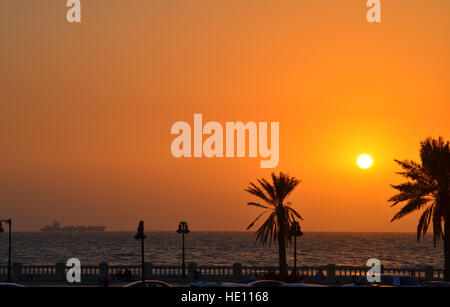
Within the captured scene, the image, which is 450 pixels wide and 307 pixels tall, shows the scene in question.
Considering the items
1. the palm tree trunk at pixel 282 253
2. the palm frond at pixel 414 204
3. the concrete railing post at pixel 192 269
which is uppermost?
the palm frond at pixel 414 204

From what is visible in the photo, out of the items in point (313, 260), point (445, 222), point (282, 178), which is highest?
point (282, 178)

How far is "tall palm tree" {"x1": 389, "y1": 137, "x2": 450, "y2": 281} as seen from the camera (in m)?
39.0

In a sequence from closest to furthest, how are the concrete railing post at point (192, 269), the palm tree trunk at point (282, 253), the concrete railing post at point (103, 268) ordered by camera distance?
1. the palm tree trunk at point (282, 253)
2. the concrete railing post at point (103, 268)
3. the concrete railing post at point (192, 269)

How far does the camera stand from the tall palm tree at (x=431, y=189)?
3903cm

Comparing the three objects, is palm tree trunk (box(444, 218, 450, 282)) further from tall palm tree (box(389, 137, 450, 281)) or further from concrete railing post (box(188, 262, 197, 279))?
concrete railing post (box(188, 262, 197, 279))

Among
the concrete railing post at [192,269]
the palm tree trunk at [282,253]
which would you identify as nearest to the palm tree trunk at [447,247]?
the palm tree trunk at [282,253]

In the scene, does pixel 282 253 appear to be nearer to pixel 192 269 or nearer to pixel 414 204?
pixel 192 269

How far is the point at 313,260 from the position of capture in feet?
462

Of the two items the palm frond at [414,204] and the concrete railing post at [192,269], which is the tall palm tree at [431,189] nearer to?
the palm frond at [414,204]
